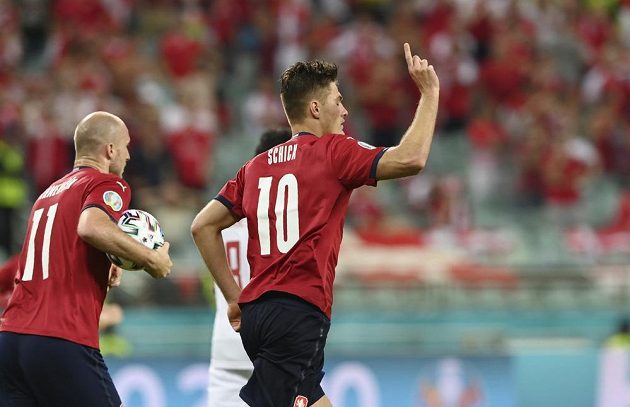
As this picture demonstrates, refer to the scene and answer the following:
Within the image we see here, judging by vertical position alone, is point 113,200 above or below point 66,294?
above

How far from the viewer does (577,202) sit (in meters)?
13.8

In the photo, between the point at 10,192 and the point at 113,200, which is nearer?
the point at 113,200

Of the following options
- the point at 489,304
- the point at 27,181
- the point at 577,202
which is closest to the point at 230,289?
the point at 489,304

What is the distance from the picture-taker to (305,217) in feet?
17.1

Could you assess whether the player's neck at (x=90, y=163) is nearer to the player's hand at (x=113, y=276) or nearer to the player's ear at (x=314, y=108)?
the player's hand at (x=113, y=276)

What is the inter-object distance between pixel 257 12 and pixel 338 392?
6848 mm

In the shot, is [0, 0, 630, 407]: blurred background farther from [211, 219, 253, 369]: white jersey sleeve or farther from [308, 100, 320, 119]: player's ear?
[308, 100, 320, 119]: player's ear

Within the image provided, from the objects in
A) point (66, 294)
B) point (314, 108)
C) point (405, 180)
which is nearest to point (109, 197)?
point (66, 294)

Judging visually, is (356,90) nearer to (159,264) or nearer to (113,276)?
(113,276)

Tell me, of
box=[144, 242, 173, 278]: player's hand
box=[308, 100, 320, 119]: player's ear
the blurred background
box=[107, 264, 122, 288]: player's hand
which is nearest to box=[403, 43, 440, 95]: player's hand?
box=[308, 100, 320, 119]: player's ear

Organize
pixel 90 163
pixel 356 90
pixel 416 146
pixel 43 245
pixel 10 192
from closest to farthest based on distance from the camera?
pixel 416 146
pixel 43 245
pixel 90 163
pixel 10 192
pixel 356 90

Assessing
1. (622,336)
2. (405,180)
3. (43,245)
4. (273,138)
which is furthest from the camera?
(405,180)

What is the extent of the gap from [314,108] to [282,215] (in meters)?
0.51

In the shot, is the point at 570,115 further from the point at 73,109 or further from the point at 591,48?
the point at 73,109
